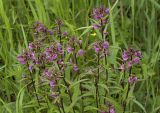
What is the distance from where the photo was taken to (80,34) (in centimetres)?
306

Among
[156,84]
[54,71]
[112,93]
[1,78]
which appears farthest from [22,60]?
[156,84]

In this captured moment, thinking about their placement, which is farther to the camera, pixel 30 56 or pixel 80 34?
pixel 80 34

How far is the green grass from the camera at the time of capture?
2.59 meters

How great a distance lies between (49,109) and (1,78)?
76 cm

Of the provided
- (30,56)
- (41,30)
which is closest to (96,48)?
(30,56)

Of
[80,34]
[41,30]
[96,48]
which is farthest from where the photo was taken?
[80,34]

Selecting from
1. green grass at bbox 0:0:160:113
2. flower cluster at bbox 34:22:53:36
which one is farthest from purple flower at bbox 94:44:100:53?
flower cluster at bbox 34:22:53:36

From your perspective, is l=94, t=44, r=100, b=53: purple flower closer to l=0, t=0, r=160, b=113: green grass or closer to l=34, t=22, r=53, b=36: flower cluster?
l=0, t=0, r=160, b=113: green grass

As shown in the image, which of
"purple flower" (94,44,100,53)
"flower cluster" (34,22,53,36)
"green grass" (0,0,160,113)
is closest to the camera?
"purple flower" (94,44,100,53)

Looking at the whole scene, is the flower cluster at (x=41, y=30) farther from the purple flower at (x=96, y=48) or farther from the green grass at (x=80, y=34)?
the purple flower at (x=96, y=48)

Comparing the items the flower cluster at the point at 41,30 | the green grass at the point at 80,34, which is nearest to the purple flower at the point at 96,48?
the green grass at the point at 80,34

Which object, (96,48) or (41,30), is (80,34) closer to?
(41,30)

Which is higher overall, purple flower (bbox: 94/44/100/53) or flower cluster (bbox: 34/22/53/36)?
flower cluster (bbox: 34/22/53/36)

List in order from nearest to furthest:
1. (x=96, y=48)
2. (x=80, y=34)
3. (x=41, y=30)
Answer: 1. (x=96, y=48)
2. (x=41, y=30)
3. (x=80, y=34)
